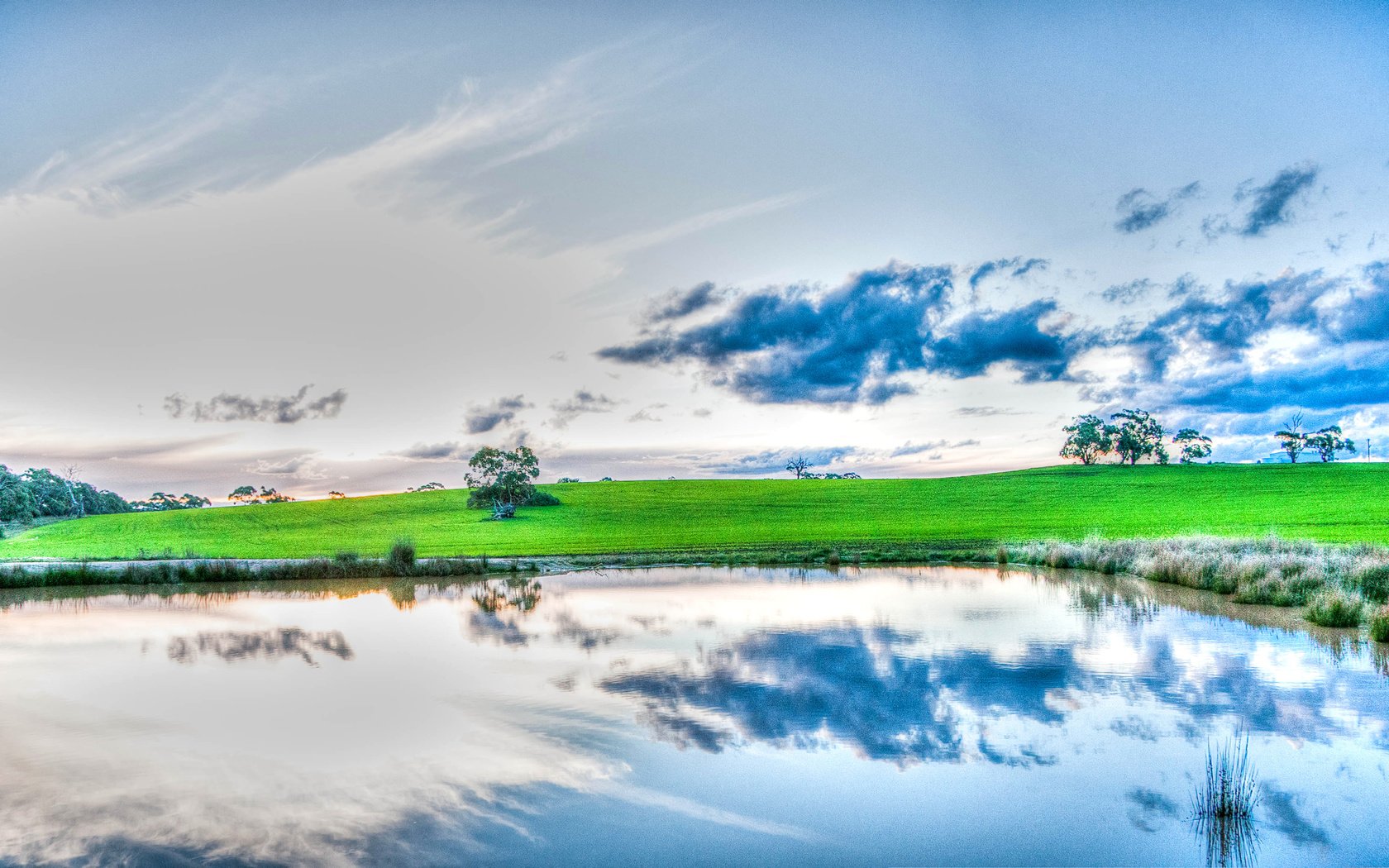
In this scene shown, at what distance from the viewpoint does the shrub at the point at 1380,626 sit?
48.1 ft

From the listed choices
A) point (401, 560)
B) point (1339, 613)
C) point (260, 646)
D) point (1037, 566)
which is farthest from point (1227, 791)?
point (401, 560)

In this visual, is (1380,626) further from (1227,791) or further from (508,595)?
(508,595)

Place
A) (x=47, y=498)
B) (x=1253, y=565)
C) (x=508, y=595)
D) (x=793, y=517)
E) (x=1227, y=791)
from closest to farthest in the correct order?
(x=1227, y=791) < (x=1253, y=565) < (x=508, y=595) < (x=793, y=517) < (x=47, y=498)

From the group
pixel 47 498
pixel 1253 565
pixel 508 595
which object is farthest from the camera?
pixel 47 498

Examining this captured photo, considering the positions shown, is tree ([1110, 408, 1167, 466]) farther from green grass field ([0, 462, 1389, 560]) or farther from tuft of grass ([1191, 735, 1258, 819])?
tuft of grass ([1191, 735, 1258, 819])

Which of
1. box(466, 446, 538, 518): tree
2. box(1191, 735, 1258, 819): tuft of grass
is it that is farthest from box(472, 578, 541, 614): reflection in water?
box(466, 446, 538, 518): tree

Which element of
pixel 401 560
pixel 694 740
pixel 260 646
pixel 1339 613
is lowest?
pixel 260 646

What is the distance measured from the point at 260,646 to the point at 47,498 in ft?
293

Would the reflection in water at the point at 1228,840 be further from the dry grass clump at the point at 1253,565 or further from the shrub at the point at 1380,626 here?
the dry grass clump at the point at 1253,565

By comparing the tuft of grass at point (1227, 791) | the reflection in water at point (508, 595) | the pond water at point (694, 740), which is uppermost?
the tuft of grass at point (1227, 791)

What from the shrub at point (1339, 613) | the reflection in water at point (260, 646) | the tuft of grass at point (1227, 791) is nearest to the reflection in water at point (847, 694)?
the tuft of grass at point (1227, 791)

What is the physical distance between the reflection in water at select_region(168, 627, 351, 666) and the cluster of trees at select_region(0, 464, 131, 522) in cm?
7436

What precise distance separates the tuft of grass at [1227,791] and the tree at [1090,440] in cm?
8843

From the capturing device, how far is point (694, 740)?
9445 mm
